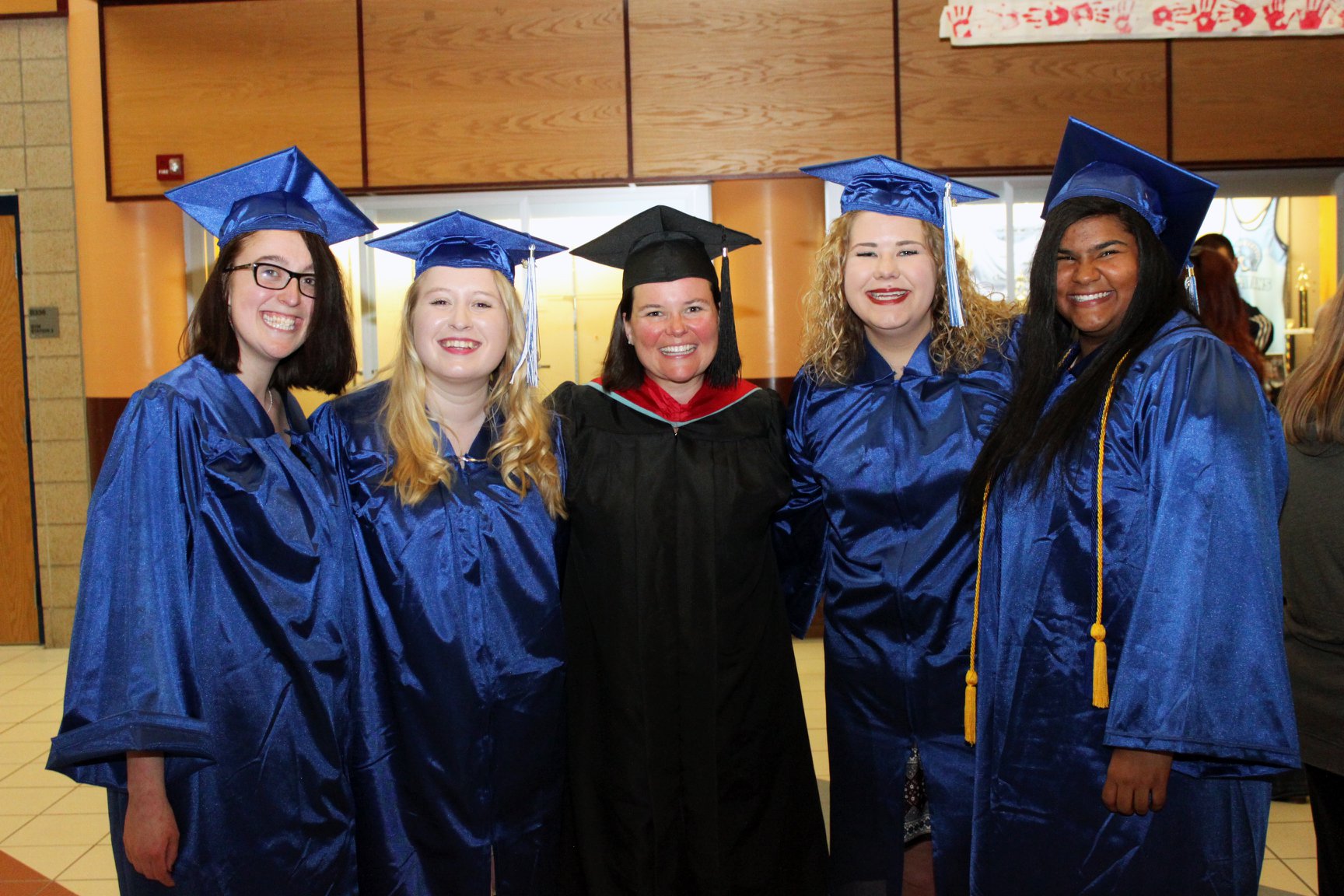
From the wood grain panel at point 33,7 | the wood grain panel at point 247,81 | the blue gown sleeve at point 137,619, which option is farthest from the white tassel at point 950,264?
the wood grain panel at point 33,7

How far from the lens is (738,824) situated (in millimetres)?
2172

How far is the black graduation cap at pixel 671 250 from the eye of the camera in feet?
7.68

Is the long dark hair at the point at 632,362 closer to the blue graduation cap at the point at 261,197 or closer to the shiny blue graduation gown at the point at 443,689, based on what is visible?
the shiny blue graduation gown at the point at 443,689

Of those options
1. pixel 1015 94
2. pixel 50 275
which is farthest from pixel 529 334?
pixel 50 275

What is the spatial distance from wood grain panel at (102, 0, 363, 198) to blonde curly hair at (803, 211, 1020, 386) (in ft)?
11.6

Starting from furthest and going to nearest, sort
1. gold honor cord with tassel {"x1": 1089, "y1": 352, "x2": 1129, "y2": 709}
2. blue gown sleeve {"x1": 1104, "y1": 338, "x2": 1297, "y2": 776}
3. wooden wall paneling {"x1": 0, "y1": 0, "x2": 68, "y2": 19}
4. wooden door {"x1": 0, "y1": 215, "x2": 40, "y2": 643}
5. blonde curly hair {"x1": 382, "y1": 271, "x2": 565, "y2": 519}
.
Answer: wooden door {"x1": 0, "y1": 215, "x2": 40, "y2": 643} < wooden wall paneling {"x1": 0, "y1": 0, "x2": 68, "y2": 19} < blonde curly hair {"x1": 382, "y1": 271, "x2": 565, "y2": 519} < gold honor cord with tassel {"x1": 1089, "y1": 352, "x2": 1129, "y2": 709} < blue gown sleeve {"x1": 1104, "y1": 338, "x2": 1297, "y2": 776}

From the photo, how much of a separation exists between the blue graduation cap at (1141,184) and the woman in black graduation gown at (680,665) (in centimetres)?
89

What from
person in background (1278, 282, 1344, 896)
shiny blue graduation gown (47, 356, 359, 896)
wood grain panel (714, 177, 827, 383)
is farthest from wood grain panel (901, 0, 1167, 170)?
shiny blue graduation gown (47, 356, 359, 896)

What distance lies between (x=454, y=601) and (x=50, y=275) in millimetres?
5047

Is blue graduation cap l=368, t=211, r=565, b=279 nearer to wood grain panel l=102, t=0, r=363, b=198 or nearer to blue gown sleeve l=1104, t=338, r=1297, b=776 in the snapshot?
blue gown sleeve l=1104, t=338, r=1297, b=776

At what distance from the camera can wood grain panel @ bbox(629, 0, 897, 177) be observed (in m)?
5.03

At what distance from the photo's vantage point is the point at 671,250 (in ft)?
7.73

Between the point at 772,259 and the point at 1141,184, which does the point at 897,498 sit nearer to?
the point at 1141,184

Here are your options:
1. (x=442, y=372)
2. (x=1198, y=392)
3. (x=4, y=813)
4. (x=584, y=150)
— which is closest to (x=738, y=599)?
(x=442, y=372)
